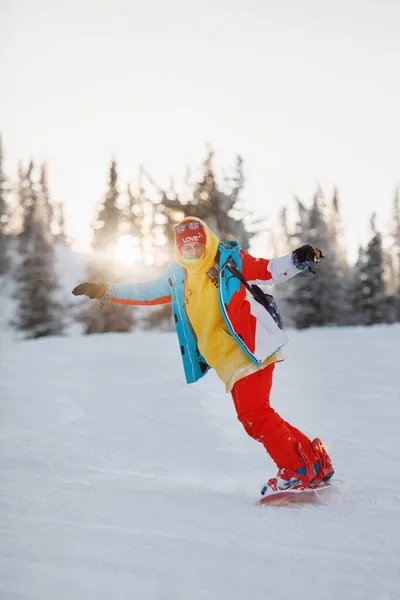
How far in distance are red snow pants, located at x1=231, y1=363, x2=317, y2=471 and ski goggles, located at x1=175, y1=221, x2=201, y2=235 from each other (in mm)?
967

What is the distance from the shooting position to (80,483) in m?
2.87

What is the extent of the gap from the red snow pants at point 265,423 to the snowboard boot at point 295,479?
0.03 metres

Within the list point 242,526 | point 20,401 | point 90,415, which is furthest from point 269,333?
point 20,401

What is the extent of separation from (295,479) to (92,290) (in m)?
1.68

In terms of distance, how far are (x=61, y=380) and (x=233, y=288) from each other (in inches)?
155

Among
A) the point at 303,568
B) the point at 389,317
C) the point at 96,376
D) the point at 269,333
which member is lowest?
the point at 389,317

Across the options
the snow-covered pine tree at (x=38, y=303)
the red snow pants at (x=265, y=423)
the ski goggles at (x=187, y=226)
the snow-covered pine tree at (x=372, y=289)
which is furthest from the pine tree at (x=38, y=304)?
the red snow pants at (x=265, y=423)

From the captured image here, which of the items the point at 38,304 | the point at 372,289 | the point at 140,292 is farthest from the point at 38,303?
the point at 140,292

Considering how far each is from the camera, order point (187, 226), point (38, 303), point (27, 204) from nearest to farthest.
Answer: point (187, 226) < point (38, 303) < point (27, 204)

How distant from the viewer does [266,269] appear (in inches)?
121

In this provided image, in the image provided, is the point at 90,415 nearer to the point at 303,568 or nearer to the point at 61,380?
the point at 61,380

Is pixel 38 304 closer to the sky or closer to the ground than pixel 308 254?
closer to the ground

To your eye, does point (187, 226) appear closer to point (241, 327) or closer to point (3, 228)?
point (241, 327)

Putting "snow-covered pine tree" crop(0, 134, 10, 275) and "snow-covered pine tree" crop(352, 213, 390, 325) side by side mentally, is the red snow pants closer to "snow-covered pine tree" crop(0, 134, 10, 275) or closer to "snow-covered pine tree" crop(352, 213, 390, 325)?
"snow-covered pine tree" crop(352, 213, 390, 325)
